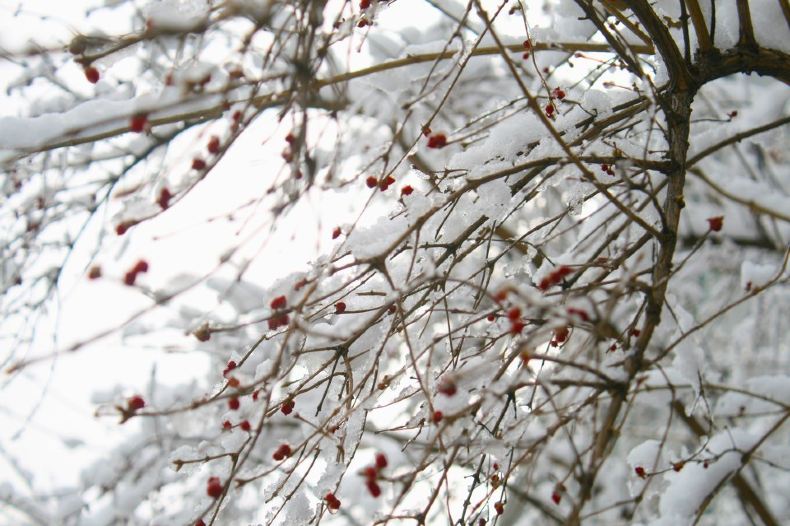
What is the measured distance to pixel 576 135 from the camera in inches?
70.7

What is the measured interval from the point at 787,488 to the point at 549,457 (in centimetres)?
→ 195

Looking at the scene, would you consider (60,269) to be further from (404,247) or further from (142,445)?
(142,445)

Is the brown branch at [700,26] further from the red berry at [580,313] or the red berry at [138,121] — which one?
the red berry at [138,121]

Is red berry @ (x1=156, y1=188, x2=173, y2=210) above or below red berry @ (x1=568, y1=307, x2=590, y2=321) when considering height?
above

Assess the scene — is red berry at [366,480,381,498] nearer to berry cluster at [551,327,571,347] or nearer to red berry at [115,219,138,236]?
berry cluster at [551,327,571,347]

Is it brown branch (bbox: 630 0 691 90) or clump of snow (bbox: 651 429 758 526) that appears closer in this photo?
brown branch (bbox: 630 0 691 90)

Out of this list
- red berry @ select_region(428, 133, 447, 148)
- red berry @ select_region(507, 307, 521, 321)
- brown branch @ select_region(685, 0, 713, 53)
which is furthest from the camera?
brown branch @ select_region(685, 0, 713, 53)

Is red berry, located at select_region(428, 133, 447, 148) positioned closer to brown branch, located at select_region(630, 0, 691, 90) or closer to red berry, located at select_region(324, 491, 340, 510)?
brown branch, located at select_region(630, 0, 691, 90)

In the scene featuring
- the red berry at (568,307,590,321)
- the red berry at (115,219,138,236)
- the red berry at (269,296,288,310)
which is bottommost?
the red berry at (568,307,590,321)

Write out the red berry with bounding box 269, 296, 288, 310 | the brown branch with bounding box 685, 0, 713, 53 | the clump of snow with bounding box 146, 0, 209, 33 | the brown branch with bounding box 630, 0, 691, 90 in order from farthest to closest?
1. the brown branch with bounding box 685, 0, 713, 53
2. the brown branch with bounding box 630, 0, 691, 90
3. the red berry with bounding box 269, 296, 288, 310
4. the clump of snow with bounding box 146, 0, 209, 33

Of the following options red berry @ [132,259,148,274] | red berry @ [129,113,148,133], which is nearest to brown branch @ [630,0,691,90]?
red berry @ [129,113,148,133]

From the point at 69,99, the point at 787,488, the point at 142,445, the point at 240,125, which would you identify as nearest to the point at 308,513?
the point at 240,125

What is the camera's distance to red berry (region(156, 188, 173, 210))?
1164 millimetres

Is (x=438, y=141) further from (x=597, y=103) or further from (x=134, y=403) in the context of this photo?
(x=134, y=403)
